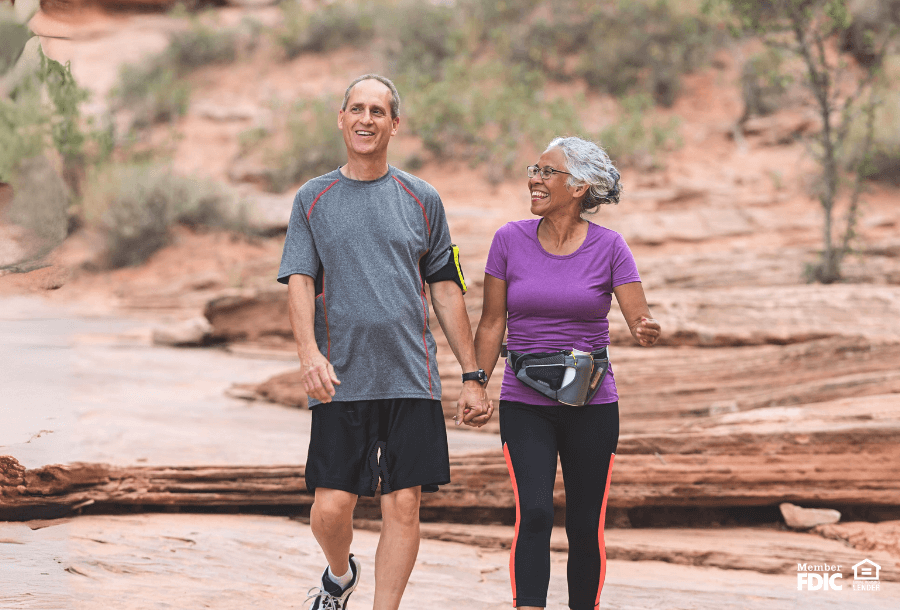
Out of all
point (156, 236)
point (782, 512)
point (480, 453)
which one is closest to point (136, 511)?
point (480, 453)

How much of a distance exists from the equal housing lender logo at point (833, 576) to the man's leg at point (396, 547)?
216cm

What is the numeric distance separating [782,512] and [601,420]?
7.97ft

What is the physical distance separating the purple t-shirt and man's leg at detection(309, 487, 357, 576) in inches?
26.2

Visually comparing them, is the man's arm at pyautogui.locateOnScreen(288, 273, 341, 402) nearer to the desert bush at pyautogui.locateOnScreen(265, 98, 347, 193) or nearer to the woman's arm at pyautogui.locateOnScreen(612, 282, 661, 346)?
the woman's arm at pyautogui.locateOnScreen(612, 282, 661, 346)

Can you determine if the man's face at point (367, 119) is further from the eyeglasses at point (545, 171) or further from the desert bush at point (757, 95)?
the desert bush at point (757, 95)

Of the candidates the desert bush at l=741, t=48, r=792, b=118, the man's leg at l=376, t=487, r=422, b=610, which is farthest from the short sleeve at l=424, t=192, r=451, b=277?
the desert bush at l=741, t=48, r=792, b=118

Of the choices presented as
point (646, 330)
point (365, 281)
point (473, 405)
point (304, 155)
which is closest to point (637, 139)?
point (304, 155)

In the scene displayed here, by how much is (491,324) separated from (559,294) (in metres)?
0.31

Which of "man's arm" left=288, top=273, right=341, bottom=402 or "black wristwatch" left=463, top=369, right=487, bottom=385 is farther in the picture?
"black wristwatch" left=463, top=369, right=487, bottom=385

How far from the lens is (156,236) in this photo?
14.9 m

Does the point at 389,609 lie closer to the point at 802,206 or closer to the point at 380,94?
the point at 380,94

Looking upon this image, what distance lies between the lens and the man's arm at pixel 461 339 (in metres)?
2.76

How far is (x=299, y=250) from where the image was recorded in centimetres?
266

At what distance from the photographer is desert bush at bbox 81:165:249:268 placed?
14680mm
